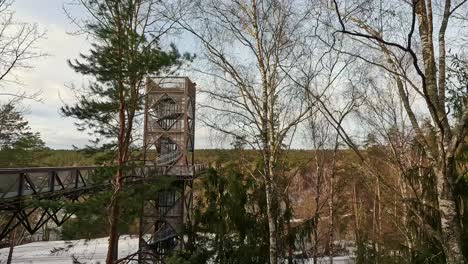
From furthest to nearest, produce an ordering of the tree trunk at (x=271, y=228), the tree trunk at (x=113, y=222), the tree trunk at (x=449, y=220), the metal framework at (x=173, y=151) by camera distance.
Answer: the metal framework at (x=173, y=151), the tree trunk at (x=271, y=228), the tree trunk at (x=113, y=222), the tree trunk at (x=449, y=220)

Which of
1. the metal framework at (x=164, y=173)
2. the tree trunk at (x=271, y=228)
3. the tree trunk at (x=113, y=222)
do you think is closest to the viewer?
the tree trunk at (x=113, y=222)

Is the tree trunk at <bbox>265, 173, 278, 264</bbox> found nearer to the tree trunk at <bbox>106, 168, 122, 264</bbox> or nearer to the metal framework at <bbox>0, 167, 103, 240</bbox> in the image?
the tree trunk at <bbox>106, 168, 122, 264</bbox>

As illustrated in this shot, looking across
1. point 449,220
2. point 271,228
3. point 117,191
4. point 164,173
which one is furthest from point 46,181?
point 449,220

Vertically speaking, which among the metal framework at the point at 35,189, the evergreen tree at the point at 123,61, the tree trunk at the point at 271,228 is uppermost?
the evergreen tree at the point at 123,61

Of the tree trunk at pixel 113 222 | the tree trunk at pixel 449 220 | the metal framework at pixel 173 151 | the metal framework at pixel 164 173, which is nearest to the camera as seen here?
the tree trunk at pixel 449 220

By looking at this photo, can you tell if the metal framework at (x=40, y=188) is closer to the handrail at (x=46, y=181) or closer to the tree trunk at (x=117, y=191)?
the handrail at (x=46, y=181)

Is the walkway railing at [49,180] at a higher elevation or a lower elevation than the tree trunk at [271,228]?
higher

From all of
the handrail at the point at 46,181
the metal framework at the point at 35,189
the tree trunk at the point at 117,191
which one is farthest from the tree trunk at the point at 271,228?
the metal framework at the point at 35,189

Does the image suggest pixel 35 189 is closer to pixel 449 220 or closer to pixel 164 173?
pixel 164 173

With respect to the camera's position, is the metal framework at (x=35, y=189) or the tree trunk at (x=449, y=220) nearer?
the tree trunk at (x=449, y=220)

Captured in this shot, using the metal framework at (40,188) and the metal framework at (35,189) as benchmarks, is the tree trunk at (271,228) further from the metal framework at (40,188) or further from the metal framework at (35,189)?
the metal framework at (35,189)

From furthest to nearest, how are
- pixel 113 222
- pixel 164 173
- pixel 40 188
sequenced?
1. pixel 164 173
2. pixel 40 188
3. pixel 113 222

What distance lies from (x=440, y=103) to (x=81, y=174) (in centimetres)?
933

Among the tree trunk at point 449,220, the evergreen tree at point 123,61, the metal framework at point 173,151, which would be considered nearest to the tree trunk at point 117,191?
the evergreen tree at point 123,61
